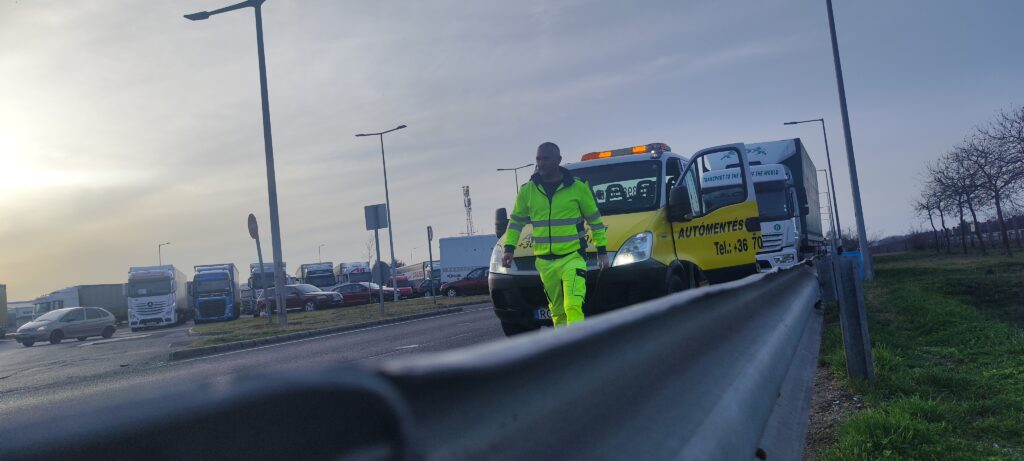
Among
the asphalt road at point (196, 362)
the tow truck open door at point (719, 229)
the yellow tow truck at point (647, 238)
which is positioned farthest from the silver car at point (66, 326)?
the tow truck open door at point (719, 229)

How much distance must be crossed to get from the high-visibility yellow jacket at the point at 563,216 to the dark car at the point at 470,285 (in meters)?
35.2

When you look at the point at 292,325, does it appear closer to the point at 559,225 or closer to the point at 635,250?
the point at 635,250

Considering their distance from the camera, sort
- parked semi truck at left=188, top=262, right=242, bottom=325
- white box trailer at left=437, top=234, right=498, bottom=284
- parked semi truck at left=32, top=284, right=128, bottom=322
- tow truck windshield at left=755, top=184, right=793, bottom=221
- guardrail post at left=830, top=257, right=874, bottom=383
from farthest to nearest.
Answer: parked semi truck at left=32, top=284, right=128, bottom=322, white box trailer at left=437, top=234, right=498, bottom=284, parked semi truck at left=188, top=262, right=242, bottom=325, tow truck windshield at left=755, top=184, right=793, bottom=221, guardrail post at left=830, top=257, right=874, bottom=383

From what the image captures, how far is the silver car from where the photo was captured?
104 ft

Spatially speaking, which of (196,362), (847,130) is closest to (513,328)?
(196,362)

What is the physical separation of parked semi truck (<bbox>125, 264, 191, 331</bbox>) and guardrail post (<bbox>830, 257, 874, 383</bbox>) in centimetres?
3991

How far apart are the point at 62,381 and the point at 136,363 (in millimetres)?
2472

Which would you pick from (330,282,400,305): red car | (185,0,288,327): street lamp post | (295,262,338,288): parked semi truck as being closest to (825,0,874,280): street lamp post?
(185,0,288,327): street lamp post

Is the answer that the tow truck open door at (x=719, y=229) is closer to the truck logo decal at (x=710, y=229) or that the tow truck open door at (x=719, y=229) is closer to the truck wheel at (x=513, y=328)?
the truck logo decal at (x=710, y=229)

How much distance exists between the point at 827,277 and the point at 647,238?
228cm

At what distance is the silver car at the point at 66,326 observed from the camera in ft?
104

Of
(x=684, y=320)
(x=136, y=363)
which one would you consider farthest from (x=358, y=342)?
(x=684, y=320)

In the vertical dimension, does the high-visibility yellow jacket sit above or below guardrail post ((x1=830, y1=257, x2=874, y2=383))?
above

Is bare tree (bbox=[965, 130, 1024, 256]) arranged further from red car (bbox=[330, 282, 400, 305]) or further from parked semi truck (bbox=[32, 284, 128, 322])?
parked semi truck (bbox=[32, 284, 128, 322])
